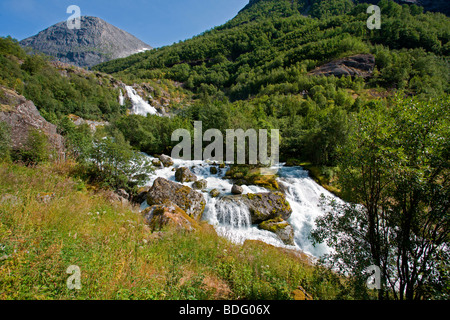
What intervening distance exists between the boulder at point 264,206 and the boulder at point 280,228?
19.9 inches

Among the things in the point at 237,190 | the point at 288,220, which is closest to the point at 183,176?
the point at 237,190

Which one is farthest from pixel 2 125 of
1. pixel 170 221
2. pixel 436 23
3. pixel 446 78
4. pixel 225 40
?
pixel 225 40

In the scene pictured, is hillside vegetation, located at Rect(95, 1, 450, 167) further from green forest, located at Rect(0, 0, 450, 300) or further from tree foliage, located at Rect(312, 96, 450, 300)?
tree foliage, located at Rect(312, 96, 450, 300)

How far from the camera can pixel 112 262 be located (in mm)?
3188

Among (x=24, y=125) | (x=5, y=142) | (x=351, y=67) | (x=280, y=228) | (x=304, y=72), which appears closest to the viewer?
(x=5, y=142)

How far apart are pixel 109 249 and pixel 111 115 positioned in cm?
6413

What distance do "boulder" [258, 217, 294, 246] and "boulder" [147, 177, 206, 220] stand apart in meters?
4.35

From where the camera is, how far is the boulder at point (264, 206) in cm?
1258

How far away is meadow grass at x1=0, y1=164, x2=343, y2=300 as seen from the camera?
8.26 ft

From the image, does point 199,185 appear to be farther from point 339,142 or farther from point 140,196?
point 339,142

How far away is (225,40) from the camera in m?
148

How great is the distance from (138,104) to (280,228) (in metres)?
77.6
